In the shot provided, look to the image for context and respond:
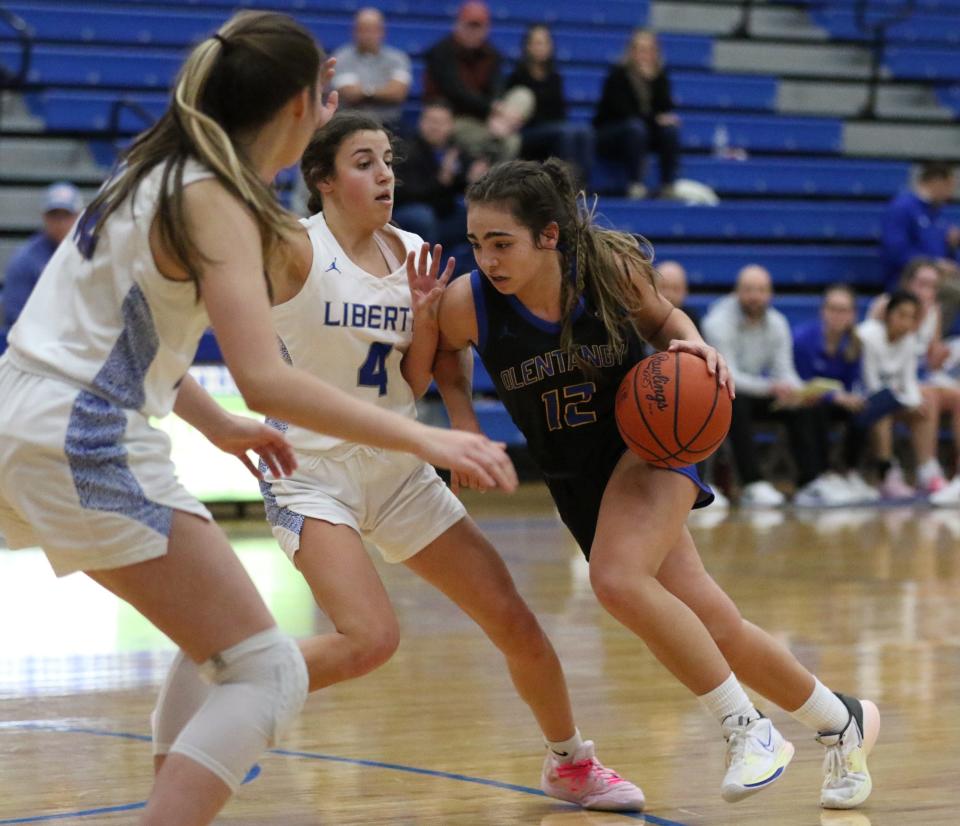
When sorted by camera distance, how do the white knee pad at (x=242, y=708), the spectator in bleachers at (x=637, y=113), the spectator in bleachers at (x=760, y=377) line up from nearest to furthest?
the white knee pad at (x=242, y=708) → the spectator in bleachers at (x=760, y=377) → the spectator in bleachers at (x=637, y=113)

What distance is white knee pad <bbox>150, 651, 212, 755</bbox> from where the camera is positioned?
279 cm

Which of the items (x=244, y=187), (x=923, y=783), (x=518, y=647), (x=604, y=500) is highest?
(x=244, y=187)

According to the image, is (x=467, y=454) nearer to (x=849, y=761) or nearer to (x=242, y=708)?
(x=242, y=708)

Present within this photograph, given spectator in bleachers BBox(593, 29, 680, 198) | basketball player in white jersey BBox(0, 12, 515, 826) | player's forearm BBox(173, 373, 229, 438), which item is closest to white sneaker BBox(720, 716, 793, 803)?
basketball player in white jersey BBox(0, 12, 515, 826)

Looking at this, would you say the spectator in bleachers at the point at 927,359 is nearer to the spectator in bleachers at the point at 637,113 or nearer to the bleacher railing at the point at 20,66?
the spectator in bleachers at the point at 637,113

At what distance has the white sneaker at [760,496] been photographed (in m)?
10.2

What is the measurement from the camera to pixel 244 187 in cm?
243

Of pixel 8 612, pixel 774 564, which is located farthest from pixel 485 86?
pixel 8 612

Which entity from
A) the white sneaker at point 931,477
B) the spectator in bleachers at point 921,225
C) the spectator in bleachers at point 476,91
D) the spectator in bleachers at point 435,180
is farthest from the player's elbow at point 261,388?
the spectator in bleachers at point 921,225

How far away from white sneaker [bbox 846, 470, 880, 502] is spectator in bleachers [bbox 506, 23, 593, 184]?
2861mm

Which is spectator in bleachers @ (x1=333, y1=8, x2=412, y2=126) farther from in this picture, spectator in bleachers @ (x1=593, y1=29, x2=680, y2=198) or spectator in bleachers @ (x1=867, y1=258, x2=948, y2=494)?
spectator in bleachers @ (x1=867, y1=258, x2=948, y2=494)

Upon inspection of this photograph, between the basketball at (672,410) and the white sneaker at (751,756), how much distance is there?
0.60m

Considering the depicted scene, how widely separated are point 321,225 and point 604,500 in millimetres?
949

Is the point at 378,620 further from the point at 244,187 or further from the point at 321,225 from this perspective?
the point at 244,187
